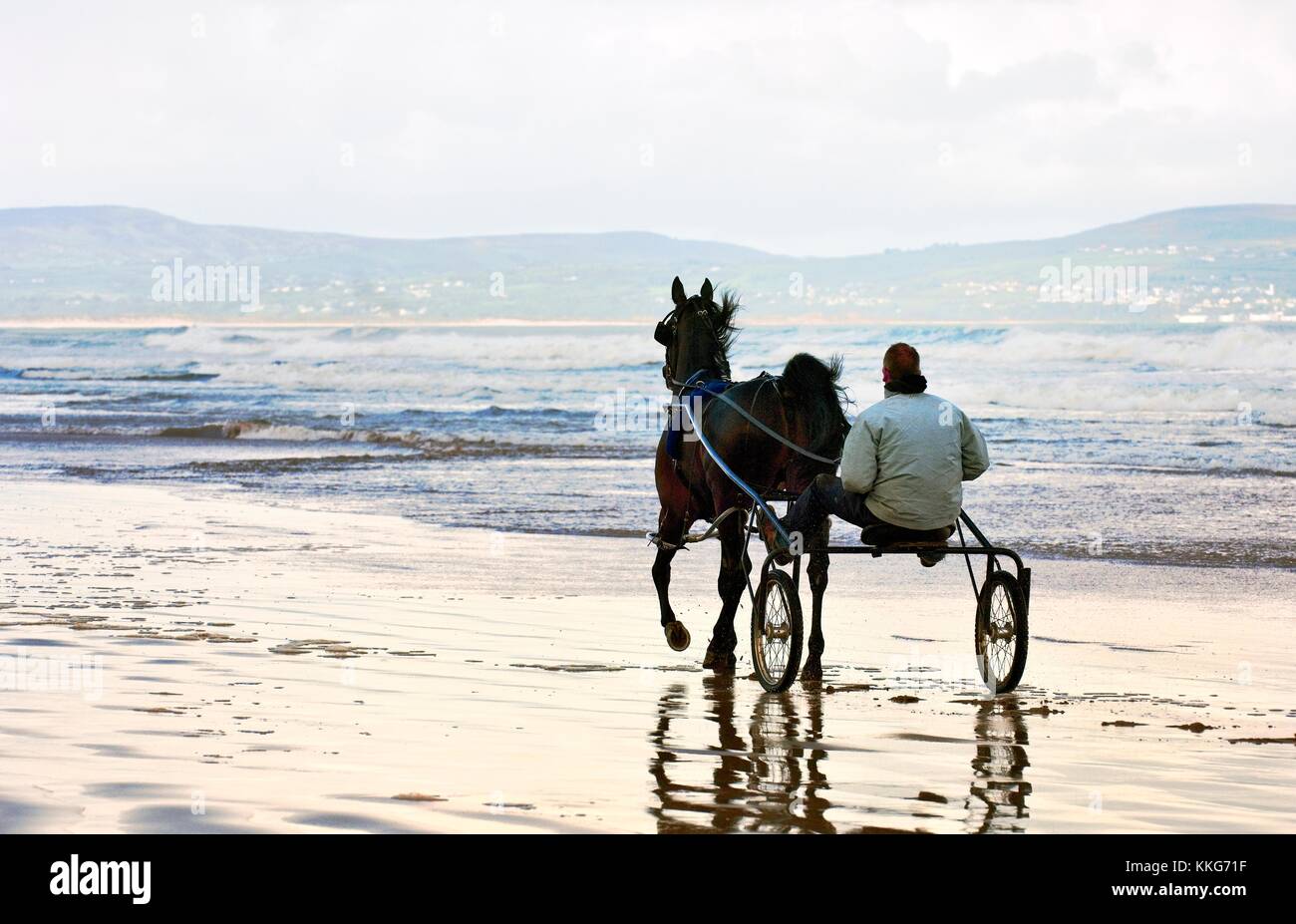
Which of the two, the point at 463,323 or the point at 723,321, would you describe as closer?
the point at 723,321

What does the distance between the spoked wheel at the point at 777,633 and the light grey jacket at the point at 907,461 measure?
57 centimetres

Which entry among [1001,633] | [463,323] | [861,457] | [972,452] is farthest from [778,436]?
[463,323]

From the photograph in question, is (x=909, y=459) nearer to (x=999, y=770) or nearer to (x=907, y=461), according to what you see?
(x=907, y=461)

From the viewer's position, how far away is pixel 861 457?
7.82 m

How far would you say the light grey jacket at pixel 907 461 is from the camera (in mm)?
7809

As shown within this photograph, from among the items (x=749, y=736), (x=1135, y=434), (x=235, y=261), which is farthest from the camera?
(x=235, y=261)

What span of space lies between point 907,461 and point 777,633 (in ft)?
3.30

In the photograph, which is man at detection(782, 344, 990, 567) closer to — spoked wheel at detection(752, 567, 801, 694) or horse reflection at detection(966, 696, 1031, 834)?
spoked wheel at detection(752, 567, 801, 694)

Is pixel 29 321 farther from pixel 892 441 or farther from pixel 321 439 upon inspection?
pixel 892 441

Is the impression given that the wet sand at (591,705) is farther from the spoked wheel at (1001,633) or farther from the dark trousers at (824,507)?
the dark trousers at (824,507)

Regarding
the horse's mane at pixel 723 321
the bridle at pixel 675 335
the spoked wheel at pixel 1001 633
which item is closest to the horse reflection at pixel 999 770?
the spoked wheel at pixel 1001 633

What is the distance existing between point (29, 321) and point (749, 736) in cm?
12394
